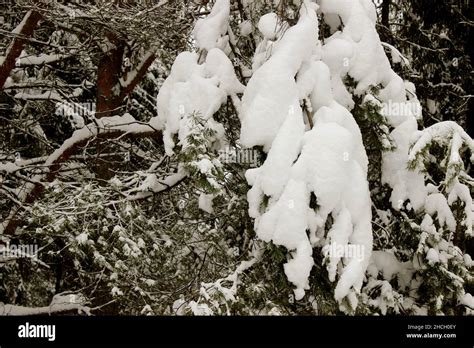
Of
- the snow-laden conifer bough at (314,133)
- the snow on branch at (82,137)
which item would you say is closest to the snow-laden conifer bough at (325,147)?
the snow-laden conifer bough at (314,133)

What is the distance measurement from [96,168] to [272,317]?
5.47m

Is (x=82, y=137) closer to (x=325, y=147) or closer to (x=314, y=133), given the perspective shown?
(x=314, y=133)

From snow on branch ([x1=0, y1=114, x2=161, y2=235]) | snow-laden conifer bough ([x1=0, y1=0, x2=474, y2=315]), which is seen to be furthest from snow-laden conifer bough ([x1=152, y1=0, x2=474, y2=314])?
snow on branch ([x1=0, y1=114, x2=161, y2=235])

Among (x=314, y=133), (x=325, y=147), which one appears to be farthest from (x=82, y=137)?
(x=325, y=147)

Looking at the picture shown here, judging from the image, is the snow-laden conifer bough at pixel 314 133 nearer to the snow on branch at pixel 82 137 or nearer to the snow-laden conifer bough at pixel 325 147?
the snow-laden conifer bough at pixel 325 147

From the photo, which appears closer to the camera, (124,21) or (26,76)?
(124,21)

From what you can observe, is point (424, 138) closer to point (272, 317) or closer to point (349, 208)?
point (349, 208)

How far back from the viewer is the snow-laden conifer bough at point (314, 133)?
3.91 m

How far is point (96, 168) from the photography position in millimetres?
8516

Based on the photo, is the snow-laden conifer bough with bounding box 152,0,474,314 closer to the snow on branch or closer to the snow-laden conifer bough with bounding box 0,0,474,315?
the snow-laden conifer bough with bounding box 0,0,474,315

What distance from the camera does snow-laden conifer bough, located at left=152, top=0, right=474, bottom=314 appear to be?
12.8 ft

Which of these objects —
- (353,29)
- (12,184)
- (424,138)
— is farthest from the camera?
(12,184)

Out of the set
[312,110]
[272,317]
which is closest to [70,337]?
[272,317]

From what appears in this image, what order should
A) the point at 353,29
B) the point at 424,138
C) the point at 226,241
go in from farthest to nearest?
the point at 226,241 → the point at 353,29 → the point at 424,138
